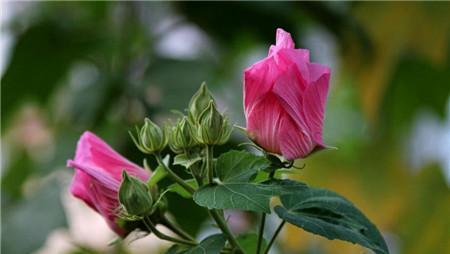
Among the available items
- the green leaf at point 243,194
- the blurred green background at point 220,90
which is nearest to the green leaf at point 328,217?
the green leaf at point 243,194

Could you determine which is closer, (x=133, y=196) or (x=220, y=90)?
(x=133, y=196)

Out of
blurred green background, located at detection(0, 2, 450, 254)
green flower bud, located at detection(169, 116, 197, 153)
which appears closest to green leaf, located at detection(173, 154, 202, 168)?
green flower bud, located at detection(169, 116, 197, 153)

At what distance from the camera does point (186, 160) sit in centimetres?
41

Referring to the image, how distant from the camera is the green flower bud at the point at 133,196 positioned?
406mm

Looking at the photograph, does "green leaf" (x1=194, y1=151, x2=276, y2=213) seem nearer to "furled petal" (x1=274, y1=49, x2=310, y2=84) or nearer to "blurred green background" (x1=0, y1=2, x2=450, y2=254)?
"furled petal" (x1=274, y1=49, x2=310, y2=84)

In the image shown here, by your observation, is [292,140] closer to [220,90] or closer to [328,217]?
[328,217]

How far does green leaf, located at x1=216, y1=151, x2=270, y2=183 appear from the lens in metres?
0.42

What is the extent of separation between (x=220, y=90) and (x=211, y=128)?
2.20ft

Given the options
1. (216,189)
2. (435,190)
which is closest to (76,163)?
(216,189)

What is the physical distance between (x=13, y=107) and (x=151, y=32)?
7.8 inches

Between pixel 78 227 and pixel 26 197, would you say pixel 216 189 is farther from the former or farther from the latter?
pixel 78 227

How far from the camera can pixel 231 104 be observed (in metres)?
1.05

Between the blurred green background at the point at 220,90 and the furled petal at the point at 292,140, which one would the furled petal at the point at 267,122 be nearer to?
the furled petal at the point at 292,140

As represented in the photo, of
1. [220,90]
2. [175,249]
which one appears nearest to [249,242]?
[175,249]
